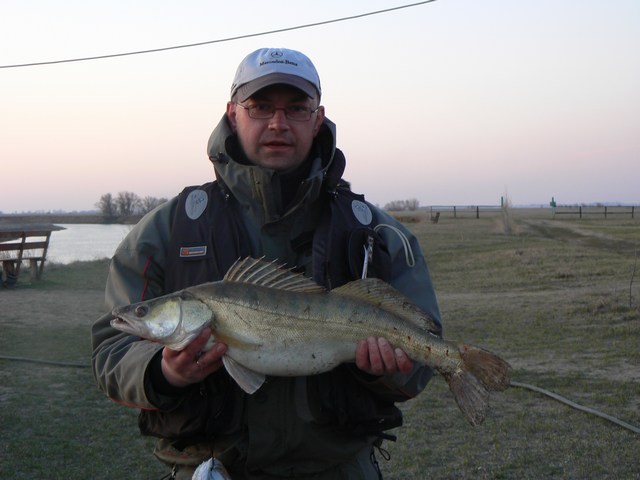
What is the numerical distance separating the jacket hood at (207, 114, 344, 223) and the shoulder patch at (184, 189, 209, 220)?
12cm

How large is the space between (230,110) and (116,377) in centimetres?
148

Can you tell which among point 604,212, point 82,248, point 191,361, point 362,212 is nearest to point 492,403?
point 362,212

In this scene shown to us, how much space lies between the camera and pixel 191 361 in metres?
2.99

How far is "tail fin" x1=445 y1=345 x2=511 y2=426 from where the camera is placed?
333 centimetres

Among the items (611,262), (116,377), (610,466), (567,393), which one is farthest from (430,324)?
(611,262)

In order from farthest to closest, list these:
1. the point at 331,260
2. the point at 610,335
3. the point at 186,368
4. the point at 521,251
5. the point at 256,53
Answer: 1. the point at 521,251
2. the point at 610,335
3. the point at 256,53
4. the point at 331,260
5. the point at 186,368

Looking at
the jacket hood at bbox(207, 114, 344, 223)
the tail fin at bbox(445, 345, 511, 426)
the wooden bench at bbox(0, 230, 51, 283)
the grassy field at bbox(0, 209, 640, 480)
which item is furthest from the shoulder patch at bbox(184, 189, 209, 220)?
the wooden bench at bbox(0, 230, 51, 283)

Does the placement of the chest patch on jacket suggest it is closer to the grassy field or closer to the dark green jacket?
the dark green jacket

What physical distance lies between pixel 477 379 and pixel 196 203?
1569 mm

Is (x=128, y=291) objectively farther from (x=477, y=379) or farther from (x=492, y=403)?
(x=492, y=403)

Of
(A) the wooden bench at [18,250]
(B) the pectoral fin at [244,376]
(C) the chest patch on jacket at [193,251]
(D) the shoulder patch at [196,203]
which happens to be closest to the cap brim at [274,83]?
(D) the shoulder patch at [196,203]

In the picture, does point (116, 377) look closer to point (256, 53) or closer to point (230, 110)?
point (230, 110)

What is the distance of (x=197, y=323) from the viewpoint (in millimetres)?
3031

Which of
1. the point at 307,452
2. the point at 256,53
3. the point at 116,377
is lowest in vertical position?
the point at 307,452
